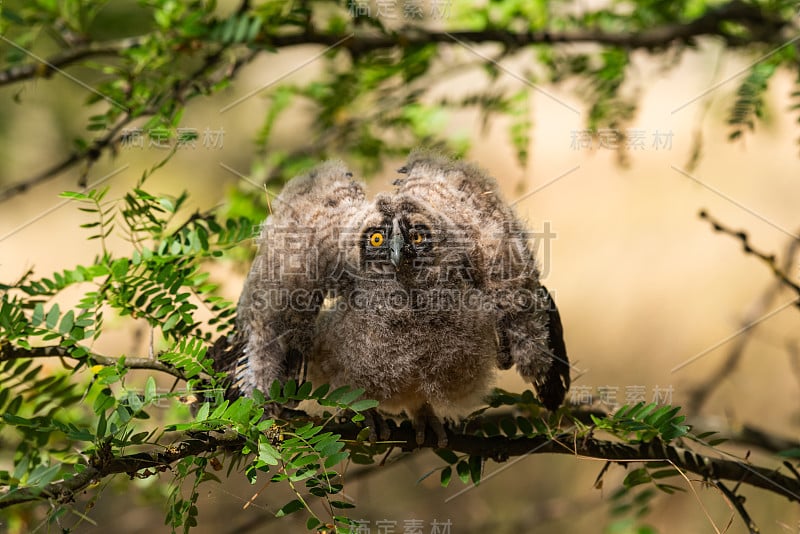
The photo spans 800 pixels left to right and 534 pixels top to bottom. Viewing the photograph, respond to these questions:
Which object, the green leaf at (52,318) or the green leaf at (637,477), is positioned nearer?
the green leaf at (52,318)

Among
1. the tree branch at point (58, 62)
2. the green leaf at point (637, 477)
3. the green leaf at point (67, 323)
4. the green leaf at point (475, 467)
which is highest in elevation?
the tree branch at point (58, 62)

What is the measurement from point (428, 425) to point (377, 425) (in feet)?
0.35

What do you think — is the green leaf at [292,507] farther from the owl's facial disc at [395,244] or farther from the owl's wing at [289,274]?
the owl's facial disc at [395,244]

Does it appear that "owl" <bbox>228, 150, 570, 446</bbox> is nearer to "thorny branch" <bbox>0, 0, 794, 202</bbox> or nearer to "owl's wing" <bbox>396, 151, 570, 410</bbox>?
"owl's wing" <bbox>396, 151, 570, 410</bbox>

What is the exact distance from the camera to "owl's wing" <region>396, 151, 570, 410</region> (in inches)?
51.4

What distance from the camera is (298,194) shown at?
133 cm

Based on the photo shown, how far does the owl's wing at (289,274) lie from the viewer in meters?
1.30

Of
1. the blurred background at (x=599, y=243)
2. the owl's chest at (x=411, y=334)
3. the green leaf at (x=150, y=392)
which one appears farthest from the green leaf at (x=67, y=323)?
the blurred background at (x=599, y=243)

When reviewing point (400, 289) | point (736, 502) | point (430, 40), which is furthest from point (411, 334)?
point (430, 40)

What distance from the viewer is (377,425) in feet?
4.65

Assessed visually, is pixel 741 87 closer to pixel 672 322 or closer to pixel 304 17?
pixel 304 17

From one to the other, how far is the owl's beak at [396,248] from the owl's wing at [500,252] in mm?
106

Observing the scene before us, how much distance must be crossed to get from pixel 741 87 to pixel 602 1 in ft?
10.9

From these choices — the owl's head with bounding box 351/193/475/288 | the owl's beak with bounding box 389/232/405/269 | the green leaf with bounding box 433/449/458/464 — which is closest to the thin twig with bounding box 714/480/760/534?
the green leaf with bounding box 433/449/458/464
